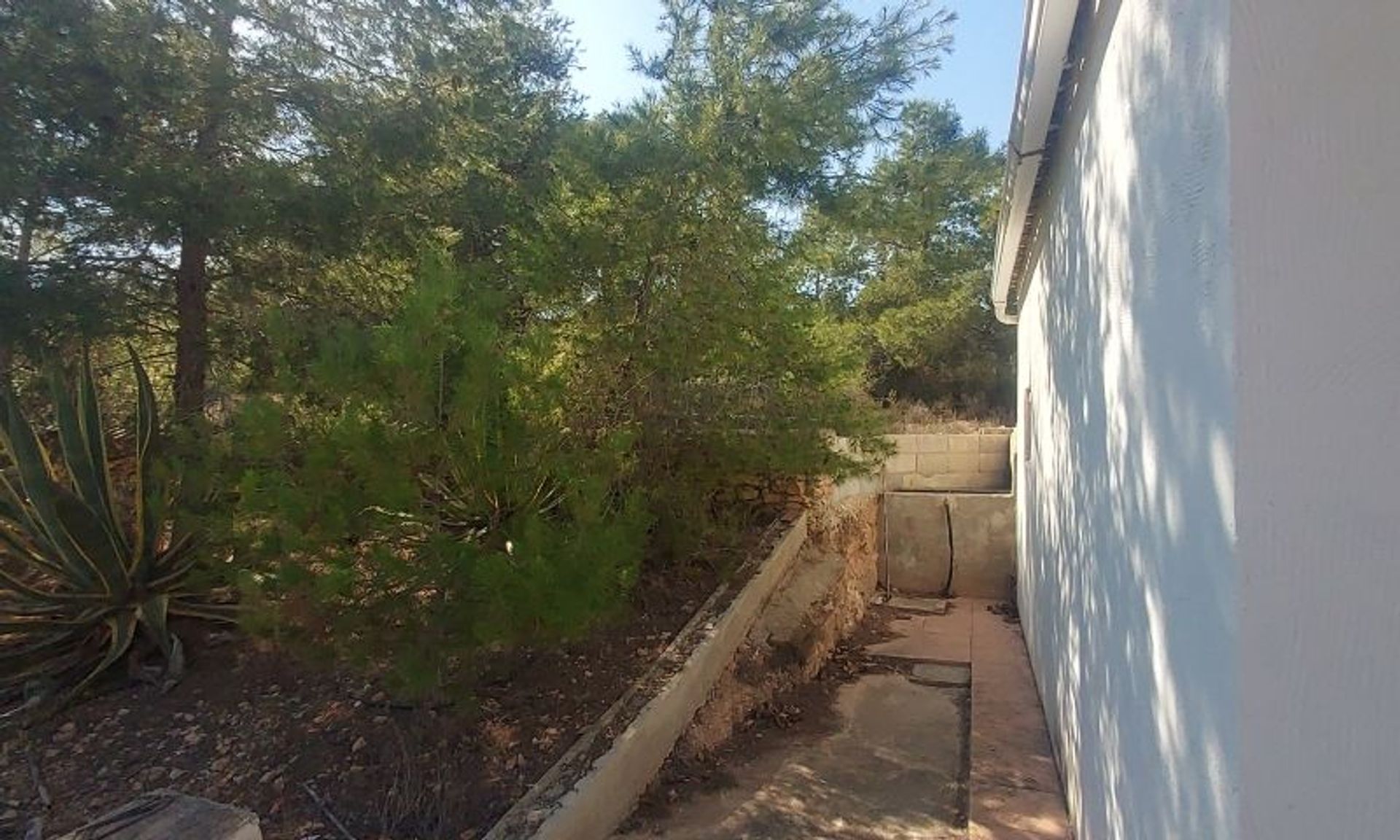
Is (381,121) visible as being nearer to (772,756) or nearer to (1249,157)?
(772,756)

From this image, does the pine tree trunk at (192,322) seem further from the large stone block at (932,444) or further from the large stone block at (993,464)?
the large stone block at (993,464)

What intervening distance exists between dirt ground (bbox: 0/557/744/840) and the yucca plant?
295 millimetres

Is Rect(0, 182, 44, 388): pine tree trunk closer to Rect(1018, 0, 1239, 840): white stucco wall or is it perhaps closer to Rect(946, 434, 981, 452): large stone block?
Rect(1018, 0, 1239, 840): white stucco wall

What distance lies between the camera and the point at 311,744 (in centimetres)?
402

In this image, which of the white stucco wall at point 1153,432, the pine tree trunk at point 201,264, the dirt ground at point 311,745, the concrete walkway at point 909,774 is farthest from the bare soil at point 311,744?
the white stucco wall at point 1153,432

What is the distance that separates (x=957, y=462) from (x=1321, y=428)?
10.5m

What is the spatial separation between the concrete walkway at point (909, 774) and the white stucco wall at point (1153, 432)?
1.99 feet

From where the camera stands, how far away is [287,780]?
12.4ft

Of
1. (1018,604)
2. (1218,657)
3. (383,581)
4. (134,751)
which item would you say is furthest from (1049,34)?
(1018,604)

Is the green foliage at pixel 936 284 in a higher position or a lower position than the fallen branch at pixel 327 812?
higher

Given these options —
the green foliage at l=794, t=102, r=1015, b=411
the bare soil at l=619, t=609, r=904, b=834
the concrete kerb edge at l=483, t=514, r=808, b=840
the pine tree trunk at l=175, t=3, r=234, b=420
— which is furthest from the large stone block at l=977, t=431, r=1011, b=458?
the pine tree trunk at l=175, t=3, r=234, b=420

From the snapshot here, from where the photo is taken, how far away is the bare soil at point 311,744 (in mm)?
3572

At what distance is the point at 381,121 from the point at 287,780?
454 cm

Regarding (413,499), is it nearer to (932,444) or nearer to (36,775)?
(36,775)
